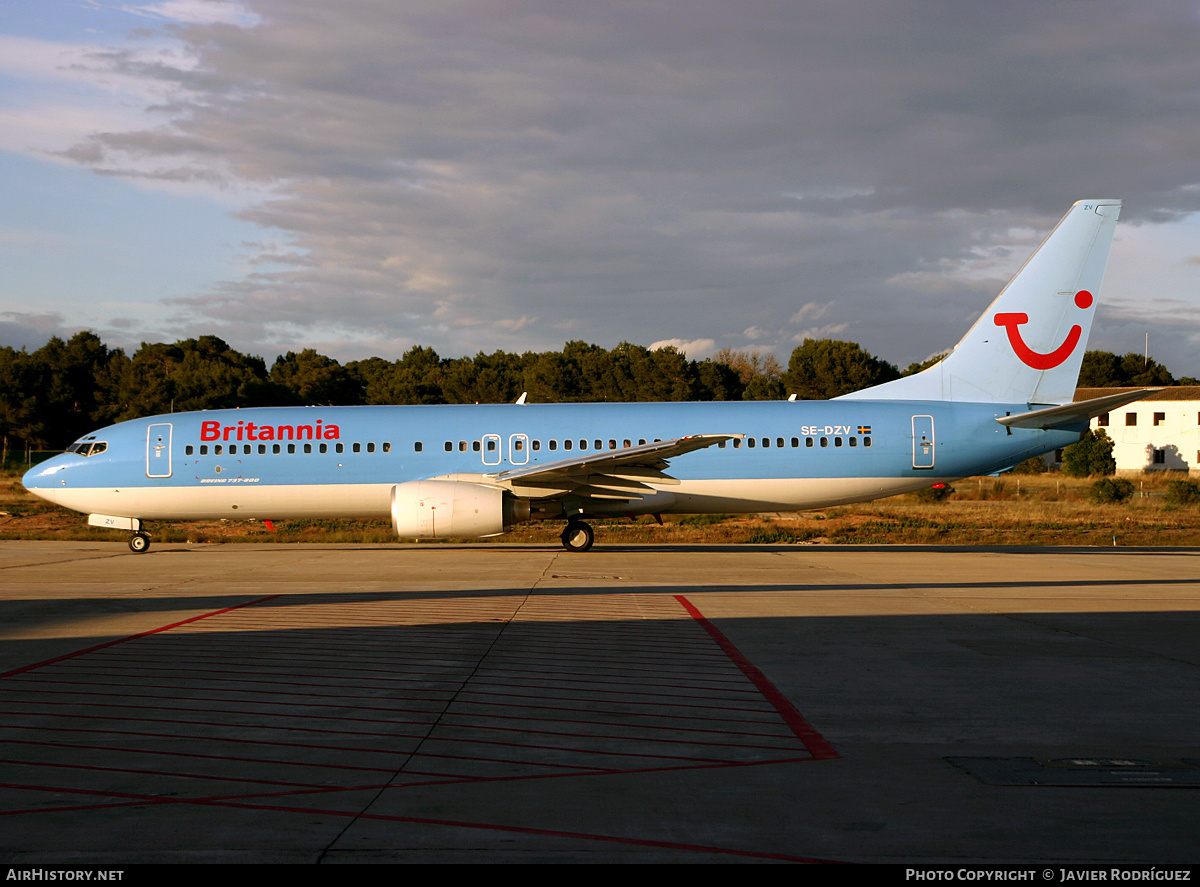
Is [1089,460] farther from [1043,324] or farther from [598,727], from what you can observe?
[598,727]

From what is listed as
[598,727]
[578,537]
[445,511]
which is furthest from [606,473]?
[598,727]

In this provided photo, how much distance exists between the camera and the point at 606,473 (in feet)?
66.7

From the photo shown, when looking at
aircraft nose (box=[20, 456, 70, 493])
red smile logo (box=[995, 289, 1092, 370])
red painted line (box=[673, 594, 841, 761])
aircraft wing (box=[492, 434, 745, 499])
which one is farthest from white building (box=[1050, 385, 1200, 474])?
red painted line (box=[673, 594, 841, 761])

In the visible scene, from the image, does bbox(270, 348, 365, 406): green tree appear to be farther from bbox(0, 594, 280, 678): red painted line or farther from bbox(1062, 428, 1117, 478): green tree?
bbox(0, 594, 280, 678): red painted line

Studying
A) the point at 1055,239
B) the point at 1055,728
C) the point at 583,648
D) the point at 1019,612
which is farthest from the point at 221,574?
the point at 1055,239

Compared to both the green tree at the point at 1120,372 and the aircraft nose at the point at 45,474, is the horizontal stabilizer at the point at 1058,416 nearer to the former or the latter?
the aircraft nose at the point at 45,474

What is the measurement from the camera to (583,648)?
9.20 meters

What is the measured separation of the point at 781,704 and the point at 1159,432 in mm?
73445

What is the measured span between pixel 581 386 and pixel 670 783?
70210mm

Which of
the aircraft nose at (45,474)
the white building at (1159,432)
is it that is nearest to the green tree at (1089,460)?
the white building at (1159,432)

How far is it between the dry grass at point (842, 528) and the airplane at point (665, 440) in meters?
3.77

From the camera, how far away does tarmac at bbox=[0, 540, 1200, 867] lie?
4387 mm

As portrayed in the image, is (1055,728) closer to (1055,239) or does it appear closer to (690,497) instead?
(690,497)

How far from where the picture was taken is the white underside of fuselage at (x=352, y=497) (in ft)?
70.3
